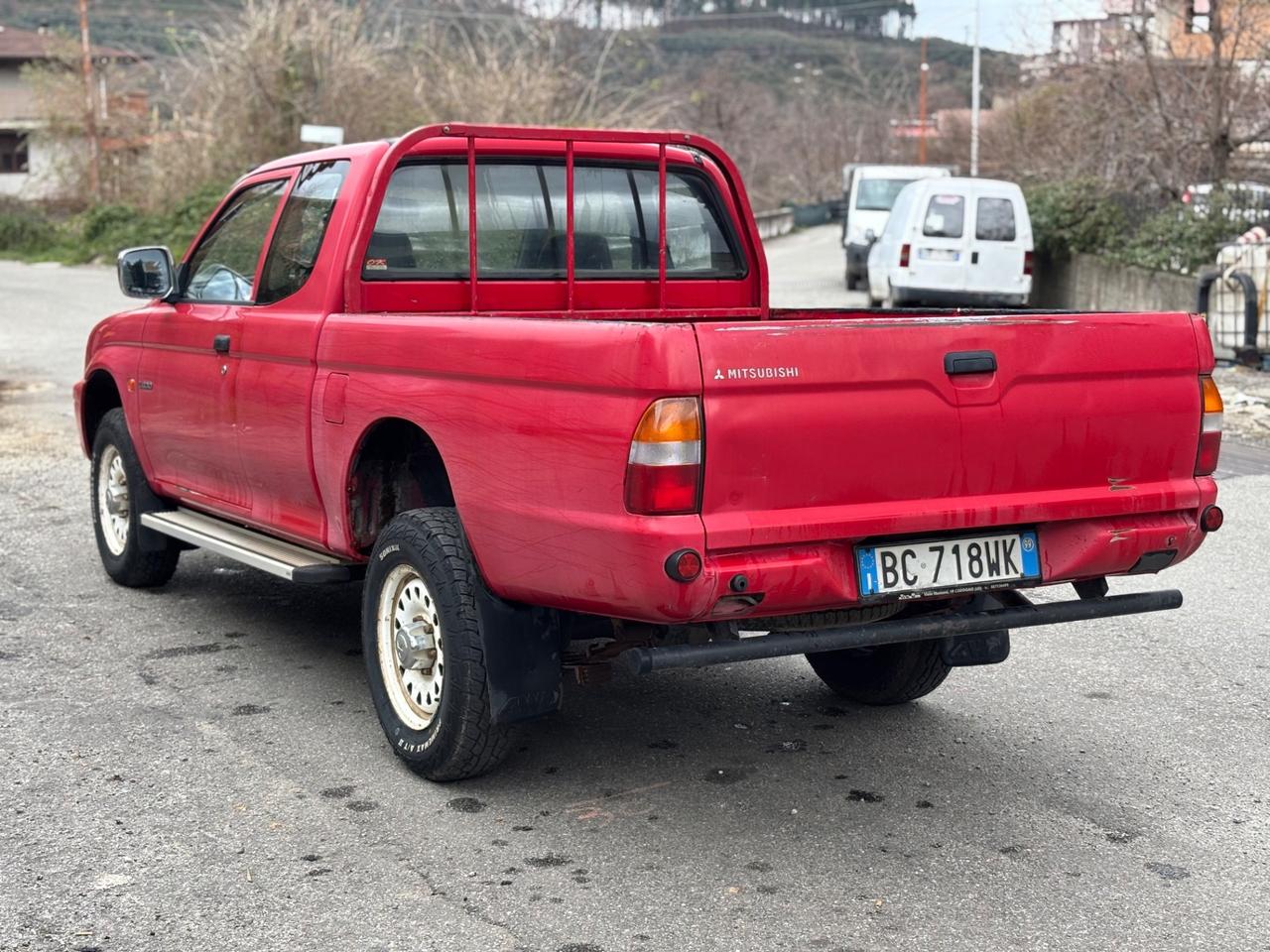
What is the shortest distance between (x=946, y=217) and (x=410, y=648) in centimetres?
1760

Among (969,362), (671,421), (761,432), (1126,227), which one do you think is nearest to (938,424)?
(969,362)

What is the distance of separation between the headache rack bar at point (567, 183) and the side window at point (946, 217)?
606 inches

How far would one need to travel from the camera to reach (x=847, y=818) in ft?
15.0

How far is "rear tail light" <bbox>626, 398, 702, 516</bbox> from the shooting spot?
3.94m

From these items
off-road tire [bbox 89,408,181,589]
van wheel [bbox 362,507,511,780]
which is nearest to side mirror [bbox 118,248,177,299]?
off-road tire [bbox 89,408,181,589]

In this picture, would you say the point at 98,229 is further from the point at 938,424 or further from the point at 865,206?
the point at 938,424

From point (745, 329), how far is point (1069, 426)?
1040 millimetres

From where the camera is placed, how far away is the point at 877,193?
29266mm

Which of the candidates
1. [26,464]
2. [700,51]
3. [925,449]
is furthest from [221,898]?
[700,51]

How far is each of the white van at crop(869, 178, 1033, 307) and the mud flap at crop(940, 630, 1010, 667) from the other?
16659mm

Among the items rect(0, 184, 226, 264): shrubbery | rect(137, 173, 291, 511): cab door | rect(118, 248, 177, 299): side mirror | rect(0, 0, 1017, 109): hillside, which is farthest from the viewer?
rect(0, 0, 1017, 109): hillside

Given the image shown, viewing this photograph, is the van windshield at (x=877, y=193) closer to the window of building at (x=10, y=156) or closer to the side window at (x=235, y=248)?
the side window at (x=235, y=248)

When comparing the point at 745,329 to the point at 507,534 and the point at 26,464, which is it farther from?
the point at 26,464

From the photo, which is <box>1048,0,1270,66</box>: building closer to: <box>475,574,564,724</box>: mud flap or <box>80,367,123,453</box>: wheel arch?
<box>80,367,123,453</box>: wheel arch
